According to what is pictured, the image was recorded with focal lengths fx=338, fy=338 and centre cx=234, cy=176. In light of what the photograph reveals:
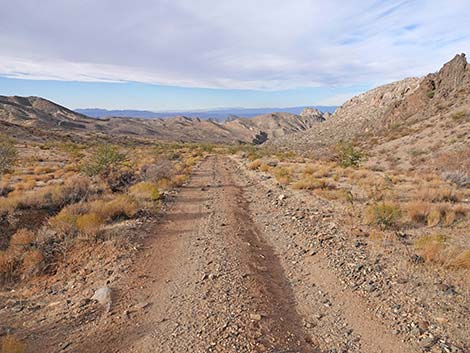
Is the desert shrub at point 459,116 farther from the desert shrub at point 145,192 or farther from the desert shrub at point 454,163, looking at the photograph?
the desert shrub at point 145,192

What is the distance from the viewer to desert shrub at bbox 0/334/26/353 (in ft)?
14.8

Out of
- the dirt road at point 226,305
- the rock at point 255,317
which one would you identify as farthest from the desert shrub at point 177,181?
the rock at point 255,317

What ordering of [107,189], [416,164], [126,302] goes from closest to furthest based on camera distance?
[126,302] → [107,189] → [416,164]

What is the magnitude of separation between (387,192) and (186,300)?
11.4 meters

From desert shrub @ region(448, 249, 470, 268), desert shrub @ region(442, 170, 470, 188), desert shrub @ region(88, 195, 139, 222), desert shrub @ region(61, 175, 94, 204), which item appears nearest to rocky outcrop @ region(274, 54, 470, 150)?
desert shrub @ region(442, 170, 470, 188)

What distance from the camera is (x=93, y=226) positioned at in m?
9.52

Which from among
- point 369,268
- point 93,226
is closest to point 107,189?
point 93,226

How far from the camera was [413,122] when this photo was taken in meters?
48.1

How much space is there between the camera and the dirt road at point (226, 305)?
16.3 feet

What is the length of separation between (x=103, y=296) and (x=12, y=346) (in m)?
1.89

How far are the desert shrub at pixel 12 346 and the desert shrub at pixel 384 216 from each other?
8.79 metres

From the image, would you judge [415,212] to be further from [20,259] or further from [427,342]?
[20,259]

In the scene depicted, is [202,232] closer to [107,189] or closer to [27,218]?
[27,218]

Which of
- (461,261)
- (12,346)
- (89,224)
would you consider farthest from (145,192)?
(461,261)
